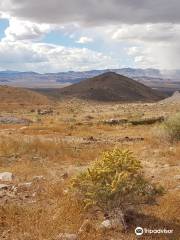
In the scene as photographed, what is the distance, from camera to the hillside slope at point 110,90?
15612 centimetres

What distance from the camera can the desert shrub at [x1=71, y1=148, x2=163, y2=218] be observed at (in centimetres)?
1024

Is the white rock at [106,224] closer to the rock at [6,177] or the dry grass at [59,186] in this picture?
the dry grass at [59,186]

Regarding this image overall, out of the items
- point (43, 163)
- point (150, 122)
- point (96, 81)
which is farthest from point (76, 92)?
point (43, 163)

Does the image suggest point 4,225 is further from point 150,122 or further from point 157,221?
point 150,122

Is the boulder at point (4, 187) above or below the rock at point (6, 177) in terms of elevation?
above

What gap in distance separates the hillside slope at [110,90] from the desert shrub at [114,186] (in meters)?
136

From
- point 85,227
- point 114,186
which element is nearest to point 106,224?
point 85,227

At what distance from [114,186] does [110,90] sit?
525ft

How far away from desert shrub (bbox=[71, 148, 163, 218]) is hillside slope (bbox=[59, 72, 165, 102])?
446 feet

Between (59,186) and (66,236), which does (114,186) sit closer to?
(66,236)

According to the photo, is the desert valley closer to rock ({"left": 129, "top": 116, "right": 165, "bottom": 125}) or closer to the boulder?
the boulder

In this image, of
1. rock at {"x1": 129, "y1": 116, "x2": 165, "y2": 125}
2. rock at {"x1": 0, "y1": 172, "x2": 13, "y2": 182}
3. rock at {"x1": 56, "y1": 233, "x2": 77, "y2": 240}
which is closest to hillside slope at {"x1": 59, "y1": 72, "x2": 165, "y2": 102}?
rock at {"x1": 129, "y1": 116, "x2": 165, "y2": 125}

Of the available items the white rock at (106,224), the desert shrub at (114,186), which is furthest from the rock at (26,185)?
the white rock at (106,224)

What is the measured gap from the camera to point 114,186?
1009 centimetres
